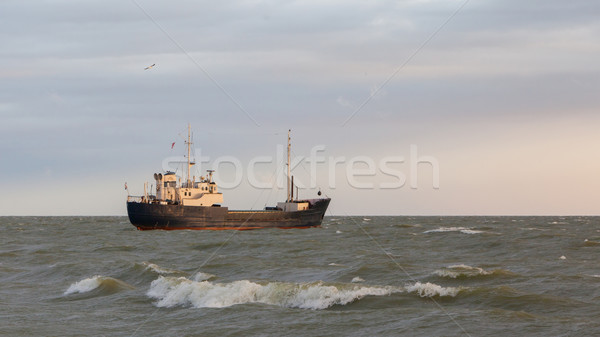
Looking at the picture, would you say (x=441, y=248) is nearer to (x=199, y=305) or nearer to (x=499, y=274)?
(x=499, y=274)

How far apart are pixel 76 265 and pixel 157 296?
13336 mm

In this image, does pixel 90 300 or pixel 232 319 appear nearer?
pixel 232 319

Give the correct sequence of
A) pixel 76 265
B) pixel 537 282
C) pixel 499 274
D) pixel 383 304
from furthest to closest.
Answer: pixel 76 265, pixel 499 274, pixel 537 282, pixel 383 304

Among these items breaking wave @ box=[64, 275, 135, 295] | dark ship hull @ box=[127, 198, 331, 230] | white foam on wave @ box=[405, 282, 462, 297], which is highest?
dark ship hull @ box=[127, 198, 331, 230]

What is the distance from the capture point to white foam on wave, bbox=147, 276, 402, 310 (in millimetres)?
22234

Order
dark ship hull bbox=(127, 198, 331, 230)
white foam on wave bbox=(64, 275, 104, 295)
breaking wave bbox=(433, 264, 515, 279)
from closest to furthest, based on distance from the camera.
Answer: white foam on wave bbox=(64, 275, 104, 295) → breaking wave bbox=(433, 264, 515, 279) → dark ship hull bbox=(127, 198, 331, 230)

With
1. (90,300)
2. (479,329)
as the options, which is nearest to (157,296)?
(90,300)

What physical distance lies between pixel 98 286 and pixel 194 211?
184ft

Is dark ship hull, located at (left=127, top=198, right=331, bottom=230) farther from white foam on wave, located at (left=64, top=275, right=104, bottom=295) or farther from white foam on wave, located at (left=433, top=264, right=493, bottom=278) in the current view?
white foam on wave, located at (left=433, top=264, right=493, bottom=278)

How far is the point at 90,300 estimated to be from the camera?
24562 mm

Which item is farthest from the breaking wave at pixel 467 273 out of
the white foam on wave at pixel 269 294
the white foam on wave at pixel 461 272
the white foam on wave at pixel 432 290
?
the white foam on wave at pixel 269 294

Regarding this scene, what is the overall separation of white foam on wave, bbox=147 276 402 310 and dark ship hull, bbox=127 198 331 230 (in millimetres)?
58427

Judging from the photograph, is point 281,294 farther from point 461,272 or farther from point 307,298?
point 461,272

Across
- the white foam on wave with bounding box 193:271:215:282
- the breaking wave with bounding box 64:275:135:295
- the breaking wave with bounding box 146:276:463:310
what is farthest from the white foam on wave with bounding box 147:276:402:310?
the white foam on wave with bounding box 193:271:215:282
